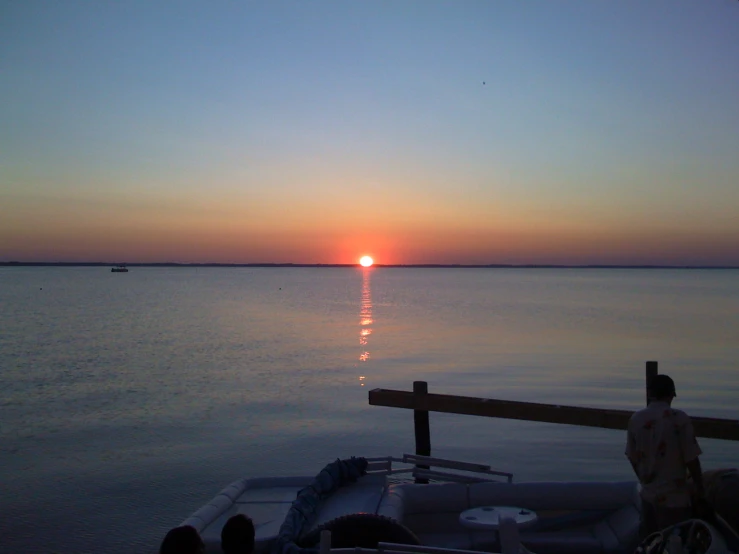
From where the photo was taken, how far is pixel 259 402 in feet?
75.7

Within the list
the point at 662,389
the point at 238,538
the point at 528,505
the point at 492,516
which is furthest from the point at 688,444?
the point at 238,538

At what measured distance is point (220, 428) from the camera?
19578 mm

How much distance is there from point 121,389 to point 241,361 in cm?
784

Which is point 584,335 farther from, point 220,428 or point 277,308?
point 277,308

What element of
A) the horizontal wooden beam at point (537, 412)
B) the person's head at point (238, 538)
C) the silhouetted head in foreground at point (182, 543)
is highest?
the silhouetted head in foreground at point (182, 543)

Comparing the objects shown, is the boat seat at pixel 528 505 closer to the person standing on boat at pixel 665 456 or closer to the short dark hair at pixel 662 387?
the person standing on boat at pixel 665 456

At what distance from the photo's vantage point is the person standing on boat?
19.6 feet

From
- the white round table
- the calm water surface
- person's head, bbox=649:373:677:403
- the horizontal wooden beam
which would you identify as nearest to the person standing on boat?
person's head, bbox=649:373:677:403

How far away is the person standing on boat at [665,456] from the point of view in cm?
599

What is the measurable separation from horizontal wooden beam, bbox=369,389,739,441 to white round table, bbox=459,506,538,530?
9.41ft

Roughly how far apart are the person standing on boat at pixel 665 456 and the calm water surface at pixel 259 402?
8.49 meters

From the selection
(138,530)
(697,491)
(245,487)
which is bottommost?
(138,530)

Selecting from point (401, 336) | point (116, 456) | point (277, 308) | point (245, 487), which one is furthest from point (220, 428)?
Answer: point (277, 308)

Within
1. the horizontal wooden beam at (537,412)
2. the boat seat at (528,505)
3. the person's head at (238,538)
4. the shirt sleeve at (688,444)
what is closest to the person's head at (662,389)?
the shirt sleeve at (688,444)
